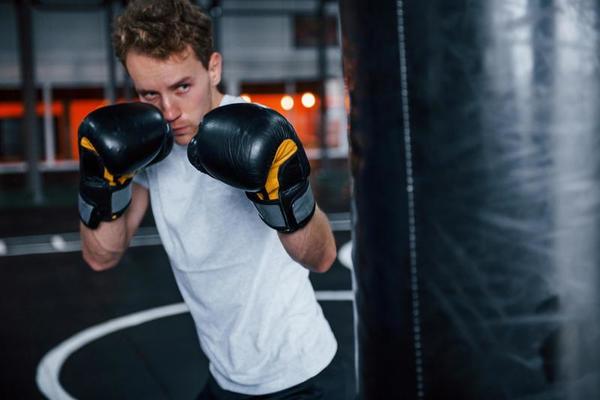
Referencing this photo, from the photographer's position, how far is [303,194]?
141 centimetres

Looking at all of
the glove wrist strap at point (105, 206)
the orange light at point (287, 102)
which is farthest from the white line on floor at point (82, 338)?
the orange light at point (287, 102)

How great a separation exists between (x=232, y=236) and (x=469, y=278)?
33.2 inches

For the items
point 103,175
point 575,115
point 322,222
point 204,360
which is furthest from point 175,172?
point 204,360

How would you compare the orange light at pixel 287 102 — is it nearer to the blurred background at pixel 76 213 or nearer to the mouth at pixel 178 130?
the blurred background at pixel 76 213

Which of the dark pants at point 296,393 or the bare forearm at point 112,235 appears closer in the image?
the dark pants at point 296,393

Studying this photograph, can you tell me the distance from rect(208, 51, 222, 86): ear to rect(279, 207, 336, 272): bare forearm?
477 millimetres

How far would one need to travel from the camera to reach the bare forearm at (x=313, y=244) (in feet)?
4.73

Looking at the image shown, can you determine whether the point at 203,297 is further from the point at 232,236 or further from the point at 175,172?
the point at 175,172

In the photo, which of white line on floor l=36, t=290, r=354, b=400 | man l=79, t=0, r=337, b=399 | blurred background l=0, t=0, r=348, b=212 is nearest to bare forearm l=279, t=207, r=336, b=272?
man l=79, t=0, r=337, b=399

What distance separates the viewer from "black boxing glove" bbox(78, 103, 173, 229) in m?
1.51

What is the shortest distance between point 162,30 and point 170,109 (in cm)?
19

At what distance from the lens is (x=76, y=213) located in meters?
9.38

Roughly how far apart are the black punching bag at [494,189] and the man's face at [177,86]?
745mm

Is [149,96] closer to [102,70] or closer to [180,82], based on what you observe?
[180,82]
